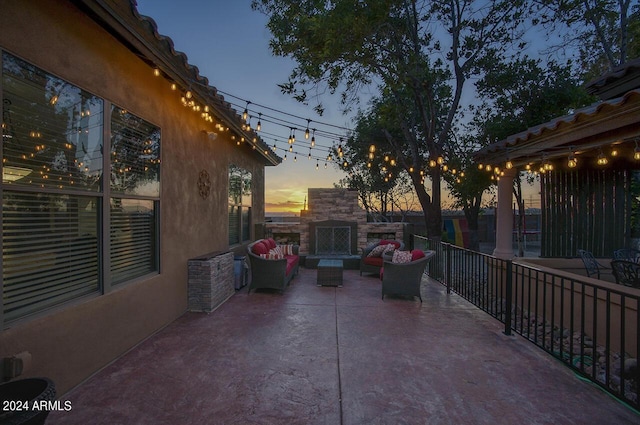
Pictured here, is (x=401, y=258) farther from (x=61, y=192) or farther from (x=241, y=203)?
(x=61, y=192)

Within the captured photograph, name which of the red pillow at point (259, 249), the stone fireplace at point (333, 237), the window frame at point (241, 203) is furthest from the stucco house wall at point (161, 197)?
the stone fireplace at point (333, 237)

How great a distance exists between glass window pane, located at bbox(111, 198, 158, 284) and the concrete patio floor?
0.84 meters

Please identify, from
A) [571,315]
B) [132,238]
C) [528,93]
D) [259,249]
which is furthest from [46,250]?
[528,93]

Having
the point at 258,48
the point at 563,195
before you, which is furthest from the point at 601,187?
the point at 258,48

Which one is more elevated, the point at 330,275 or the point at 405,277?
the point at 405,277

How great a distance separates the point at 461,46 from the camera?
701 cm

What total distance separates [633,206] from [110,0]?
30.2 feet

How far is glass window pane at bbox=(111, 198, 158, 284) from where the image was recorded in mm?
3383

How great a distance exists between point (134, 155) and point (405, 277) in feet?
14.2

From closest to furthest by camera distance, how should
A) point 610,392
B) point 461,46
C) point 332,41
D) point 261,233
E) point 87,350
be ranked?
point 610,392 → point 87,350 → point 332,41 → point 461,46 → point 261,233

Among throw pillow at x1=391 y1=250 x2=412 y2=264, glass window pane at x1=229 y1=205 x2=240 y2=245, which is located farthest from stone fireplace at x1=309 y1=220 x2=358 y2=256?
throw pillow at x1=391 y1=250 x2=412 y2=264

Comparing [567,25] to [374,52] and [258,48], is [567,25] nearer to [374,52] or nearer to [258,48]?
[374,52]

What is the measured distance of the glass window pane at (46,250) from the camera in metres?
2.27

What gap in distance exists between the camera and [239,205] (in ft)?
25.2
